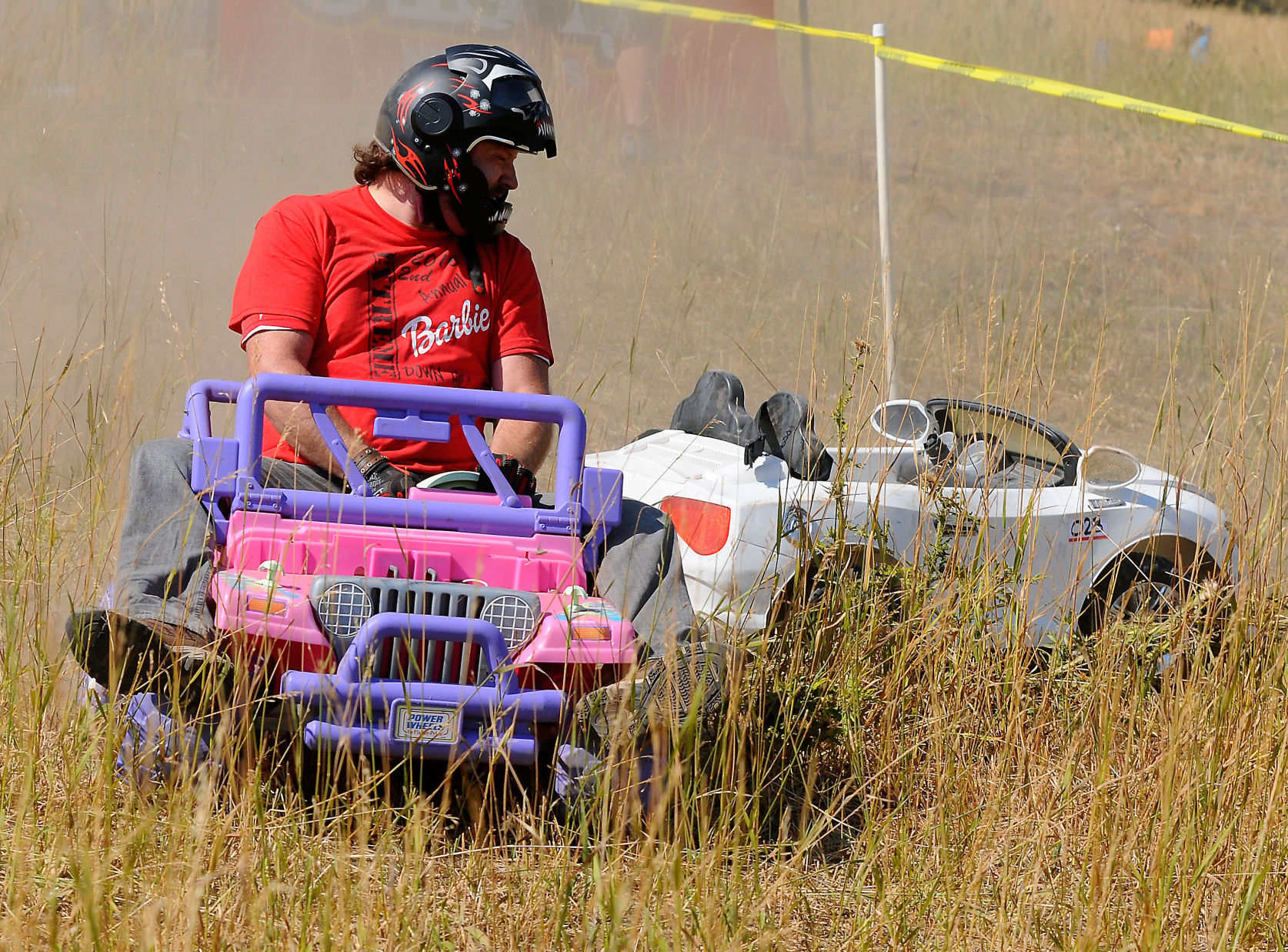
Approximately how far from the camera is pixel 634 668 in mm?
2219

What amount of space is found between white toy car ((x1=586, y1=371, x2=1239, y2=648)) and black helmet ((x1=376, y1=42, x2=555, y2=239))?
3.10 ft

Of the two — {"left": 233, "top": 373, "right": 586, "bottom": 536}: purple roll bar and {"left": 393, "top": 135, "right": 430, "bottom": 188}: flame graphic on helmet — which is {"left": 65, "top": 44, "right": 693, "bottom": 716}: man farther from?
{"left": 233, "top": 373, "right": 586, "bottom": 536}: purple roll bar

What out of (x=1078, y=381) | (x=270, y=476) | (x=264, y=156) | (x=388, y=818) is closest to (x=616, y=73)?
(x=264, y=156)

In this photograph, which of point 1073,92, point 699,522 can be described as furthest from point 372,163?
point 1073,92

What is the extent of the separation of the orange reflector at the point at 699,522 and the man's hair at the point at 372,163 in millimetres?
1194

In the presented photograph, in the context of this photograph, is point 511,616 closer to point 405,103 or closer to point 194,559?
point 194,559

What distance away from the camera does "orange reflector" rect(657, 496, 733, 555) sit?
349 centimetres

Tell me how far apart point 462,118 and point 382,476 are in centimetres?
98

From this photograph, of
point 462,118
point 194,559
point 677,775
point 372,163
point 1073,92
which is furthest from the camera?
point 1073,92

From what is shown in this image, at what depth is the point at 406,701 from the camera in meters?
2.32

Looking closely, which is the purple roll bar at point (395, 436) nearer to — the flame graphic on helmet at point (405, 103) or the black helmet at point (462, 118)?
the black helmet at point (462, 118)

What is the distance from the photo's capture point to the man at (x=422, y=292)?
10.2 ft

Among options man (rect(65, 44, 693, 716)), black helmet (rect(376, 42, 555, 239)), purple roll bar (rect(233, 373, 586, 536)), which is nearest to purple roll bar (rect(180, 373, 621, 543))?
purple roll bar (rect(233, 373, 586, 536))

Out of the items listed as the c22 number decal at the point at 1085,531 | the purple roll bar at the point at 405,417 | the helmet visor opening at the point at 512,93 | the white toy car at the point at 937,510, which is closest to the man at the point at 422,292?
the helmet visor opening at the point at 512,93
